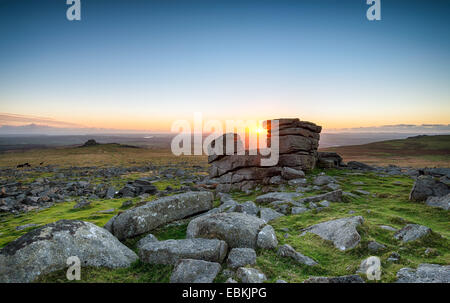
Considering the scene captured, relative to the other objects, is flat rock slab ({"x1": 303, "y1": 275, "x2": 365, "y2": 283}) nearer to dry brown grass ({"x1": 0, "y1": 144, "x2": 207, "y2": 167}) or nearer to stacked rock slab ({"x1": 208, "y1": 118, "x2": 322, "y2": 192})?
stacked rock slab ({"x1": 208, "y1": 118, "x2": 322, "y2": 192})

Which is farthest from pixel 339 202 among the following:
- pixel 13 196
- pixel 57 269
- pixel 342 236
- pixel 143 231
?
pixel 13 196

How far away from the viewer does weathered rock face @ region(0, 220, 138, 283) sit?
846 cm

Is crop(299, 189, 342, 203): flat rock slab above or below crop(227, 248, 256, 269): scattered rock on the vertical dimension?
below

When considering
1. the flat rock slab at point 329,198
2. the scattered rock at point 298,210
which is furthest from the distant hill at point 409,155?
the scattered rock at point 298,210

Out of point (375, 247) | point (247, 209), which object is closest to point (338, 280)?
point (375, 247)

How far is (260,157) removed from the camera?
33.0m

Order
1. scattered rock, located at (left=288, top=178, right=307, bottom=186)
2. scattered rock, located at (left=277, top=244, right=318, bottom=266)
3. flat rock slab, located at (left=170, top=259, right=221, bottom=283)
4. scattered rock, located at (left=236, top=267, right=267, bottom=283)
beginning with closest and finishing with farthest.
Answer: scattered rock, located at (left=236, top=267, right=267, bottom=283), flat rock slab, located at (left=170, top=259, right=221, bottom=283), scattered rock, located at (left=277, top=244, right=318, bottom=266), scattered rock, located at (left=288, top=178, right=307, bottom=186)

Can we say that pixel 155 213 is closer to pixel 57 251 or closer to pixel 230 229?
pixel 230 229

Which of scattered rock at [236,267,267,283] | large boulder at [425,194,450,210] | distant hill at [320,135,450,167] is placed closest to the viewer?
scattered rock at [236,267,267,283]

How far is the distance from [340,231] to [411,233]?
3299 millimetres

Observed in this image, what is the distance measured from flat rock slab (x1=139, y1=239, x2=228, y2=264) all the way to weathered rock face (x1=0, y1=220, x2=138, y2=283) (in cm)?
113

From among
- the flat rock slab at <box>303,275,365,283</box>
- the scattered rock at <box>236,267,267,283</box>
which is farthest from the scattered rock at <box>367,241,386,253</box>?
the scattered rock at <box>236,267,267,283</box>

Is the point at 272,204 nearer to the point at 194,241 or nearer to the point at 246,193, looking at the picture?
the point at 246,193
